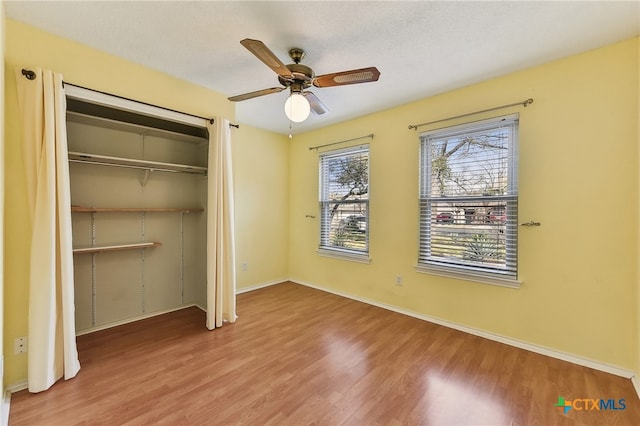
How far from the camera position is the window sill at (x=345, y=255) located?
3.73 m

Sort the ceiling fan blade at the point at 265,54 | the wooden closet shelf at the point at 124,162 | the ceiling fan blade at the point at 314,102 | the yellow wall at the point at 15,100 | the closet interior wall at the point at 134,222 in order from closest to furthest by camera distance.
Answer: the ceiling fan blade at the point at 265,54, the yellow wall at the point at 15,100, the ceiling fan blade at the point at 314,102, the wooden closet shelf at the point at 124,162, the closet interior wall at the point at 134,222

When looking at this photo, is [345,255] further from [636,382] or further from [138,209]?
[636,382]

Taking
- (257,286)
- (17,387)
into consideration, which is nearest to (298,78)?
(17,387)

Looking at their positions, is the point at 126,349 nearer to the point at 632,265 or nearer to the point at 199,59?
the point at 199,59

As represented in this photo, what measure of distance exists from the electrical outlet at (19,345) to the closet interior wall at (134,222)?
2.49ft

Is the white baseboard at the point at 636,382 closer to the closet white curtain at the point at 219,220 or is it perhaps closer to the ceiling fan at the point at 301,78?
the ceiling fan at the point at 301,78

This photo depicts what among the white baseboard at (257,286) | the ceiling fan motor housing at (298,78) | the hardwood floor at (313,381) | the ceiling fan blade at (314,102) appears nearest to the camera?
the hardwood floor at (313,381)

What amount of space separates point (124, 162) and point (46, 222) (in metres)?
1.00

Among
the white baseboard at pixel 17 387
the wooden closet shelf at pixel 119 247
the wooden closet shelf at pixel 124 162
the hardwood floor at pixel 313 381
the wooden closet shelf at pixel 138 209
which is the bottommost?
the hardwood floor at pixel 313 381

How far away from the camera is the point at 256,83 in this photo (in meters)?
2.79

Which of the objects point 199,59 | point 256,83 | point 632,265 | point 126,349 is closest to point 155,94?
point 199,59

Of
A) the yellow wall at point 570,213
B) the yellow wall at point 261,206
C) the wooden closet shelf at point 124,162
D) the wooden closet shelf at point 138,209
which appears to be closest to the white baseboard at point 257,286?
the yellow wall at point 261,206

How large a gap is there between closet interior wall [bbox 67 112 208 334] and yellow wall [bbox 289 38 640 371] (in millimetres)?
2861

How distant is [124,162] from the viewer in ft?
8.85
